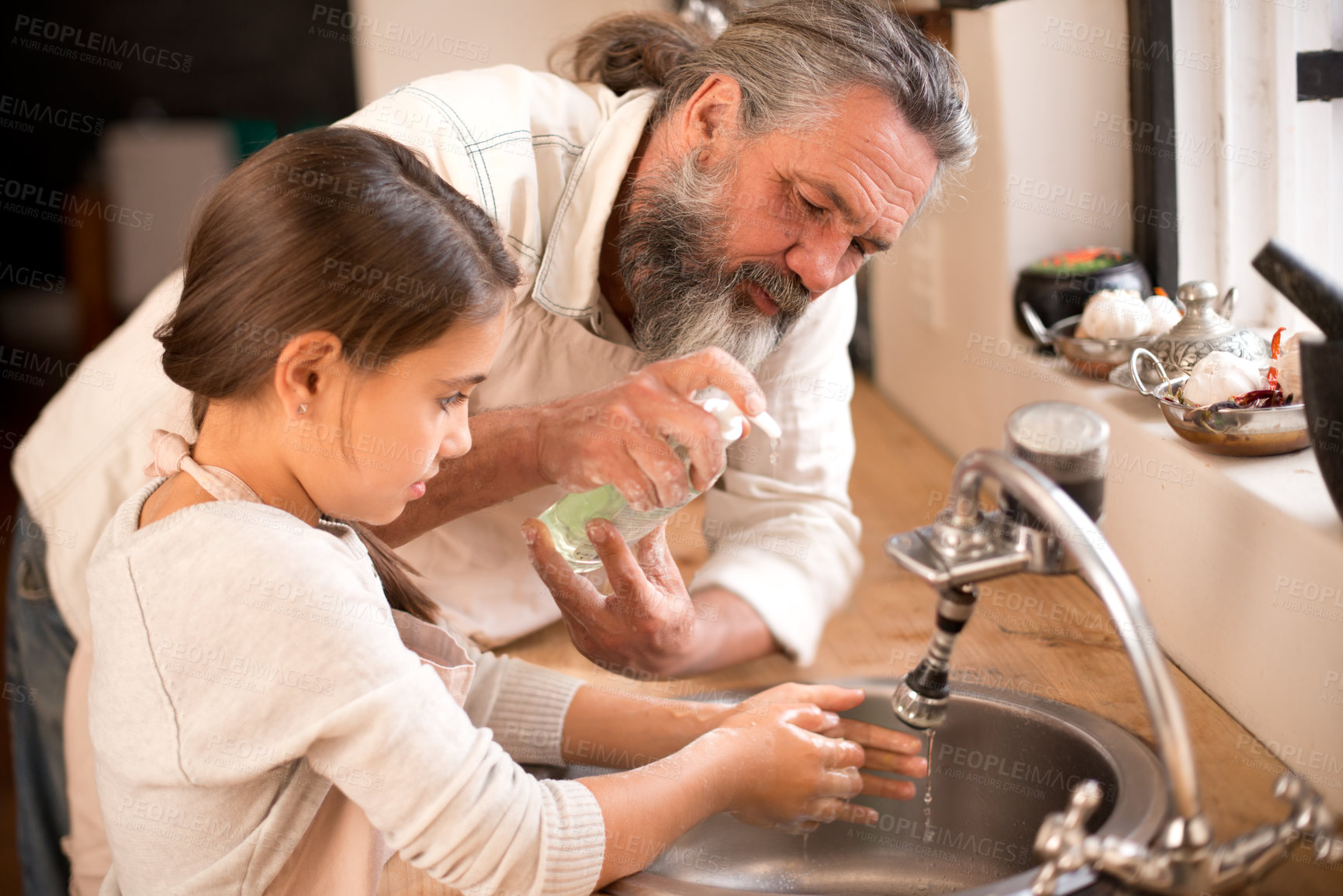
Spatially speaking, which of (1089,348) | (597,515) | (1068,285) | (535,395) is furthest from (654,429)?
(1068,285)

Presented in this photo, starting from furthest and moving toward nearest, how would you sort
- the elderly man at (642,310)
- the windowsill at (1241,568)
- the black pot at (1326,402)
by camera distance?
1. the elderly man at (642,310)
2. the windowsill at (1241,568)
3. the black pot at (1326,402)

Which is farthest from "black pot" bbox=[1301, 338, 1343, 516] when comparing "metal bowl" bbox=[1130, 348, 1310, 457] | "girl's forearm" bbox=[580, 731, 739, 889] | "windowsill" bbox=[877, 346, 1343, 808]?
"girl's forearm" bbox=[580, 731, 739, 889]

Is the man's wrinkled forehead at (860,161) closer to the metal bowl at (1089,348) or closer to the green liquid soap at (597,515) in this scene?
the green liquid soap at (597,515)

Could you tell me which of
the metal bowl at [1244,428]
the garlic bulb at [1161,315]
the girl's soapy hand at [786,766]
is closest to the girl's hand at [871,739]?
the girl's soapy hand at [786,766]

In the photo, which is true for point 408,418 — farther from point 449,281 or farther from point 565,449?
point 565,449

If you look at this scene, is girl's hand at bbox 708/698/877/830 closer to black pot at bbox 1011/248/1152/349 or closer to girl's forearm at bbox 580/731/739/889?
girl's forearm at bbox 580/731/739/889

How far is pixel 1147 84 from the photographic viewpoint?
1484 millimetres

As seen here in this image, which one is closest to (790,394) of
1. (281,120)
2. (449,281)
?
(449,281)

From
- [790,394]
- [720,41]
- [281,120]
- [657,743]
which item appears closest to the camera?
[657,743]

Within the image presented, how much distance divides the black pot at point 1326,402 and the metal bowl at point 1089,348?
0.46 m

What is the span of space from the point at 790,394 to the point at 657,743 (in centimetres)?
56

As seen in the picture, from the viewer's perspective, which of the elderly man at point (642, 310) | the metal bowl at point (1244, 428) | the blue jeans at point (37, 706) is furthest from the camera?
the blue jeans at point (37, 706)

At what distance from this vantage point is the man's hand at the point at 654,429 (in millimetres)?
925

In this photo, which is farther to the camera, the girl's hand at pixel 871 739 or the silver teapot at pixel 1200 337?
the silver teapot at pixel 1200 337
